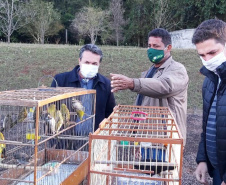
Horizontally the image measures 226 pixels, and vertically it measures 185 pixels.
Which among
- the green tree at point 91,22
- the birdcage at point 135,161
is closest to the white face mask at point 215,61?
the birdcage at point 135,161

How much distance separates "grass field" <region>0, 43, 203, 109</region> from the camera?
10.5 meters

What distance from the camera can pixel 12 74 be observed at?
11.2 meters

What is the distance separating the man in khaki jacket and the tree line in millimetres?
18867

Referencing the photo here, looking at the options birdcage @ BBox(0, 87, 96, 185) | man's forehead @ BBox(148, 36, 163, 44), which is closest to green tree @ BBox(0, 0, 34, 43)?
birdcage @ BBox(0, 87, 96, 185)

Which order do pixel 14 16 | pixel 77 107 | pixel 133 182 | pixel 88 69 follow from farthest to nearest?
pixel 14 16 → pixel 88 69 → pixel 77 107 → pixel 133 182

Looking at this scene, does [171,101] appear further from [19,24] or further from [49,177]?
[19,24]

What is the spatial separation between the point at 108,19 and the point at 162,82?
896 inches

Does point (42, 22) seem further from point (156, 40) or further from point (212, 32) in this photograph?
point (212, 32)

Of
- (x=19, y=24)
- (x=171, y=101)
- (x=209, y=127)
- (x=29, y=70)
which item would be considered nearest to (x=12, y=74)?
(x=29, y=70)

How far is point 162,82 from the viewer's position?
267 centimetres

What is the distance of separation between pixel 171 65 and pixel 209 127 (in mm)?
892

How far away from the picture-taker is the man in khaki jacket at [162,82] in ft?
8.44

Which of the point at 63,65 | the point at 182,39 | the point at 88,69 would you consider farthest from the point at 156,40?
the point at 182,39

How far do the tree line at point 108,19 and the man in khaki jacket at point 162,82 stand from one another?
1887 centimetres
